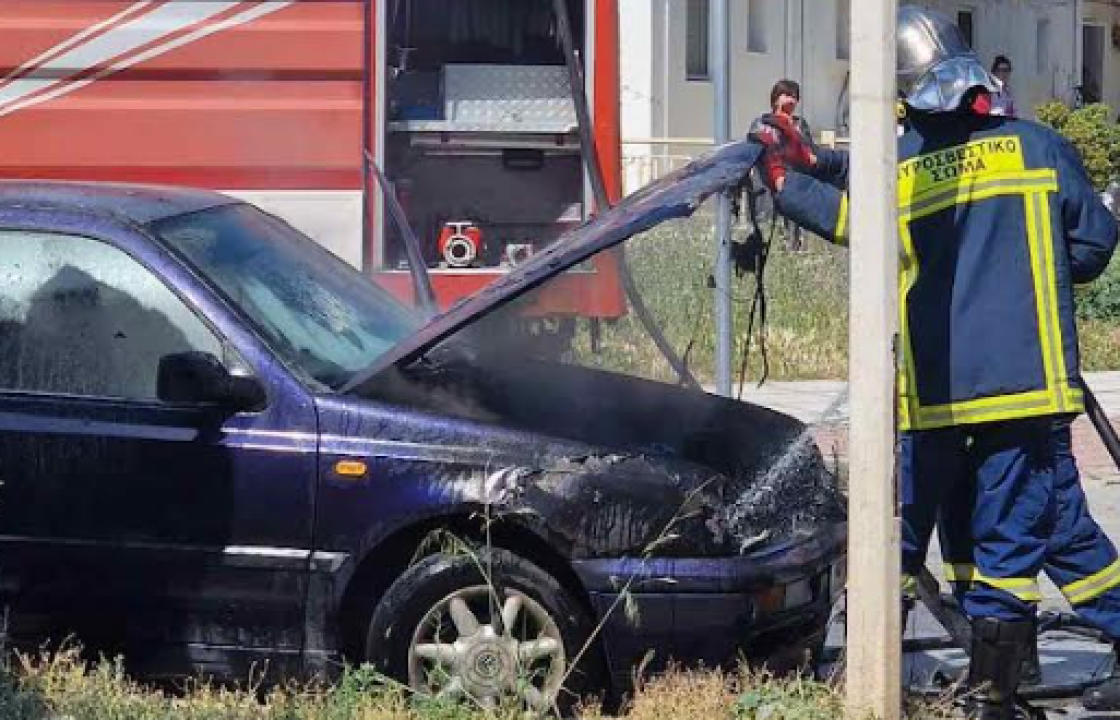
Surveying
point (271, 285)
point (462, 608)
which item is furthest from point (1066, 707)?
point (271, 285)

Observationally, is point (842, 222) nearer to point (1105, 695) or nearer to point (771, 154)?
point (771, 154)

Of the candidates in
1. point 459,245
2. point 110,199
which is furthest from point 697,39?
point 110,199

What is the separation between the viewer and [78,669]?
17.6ft

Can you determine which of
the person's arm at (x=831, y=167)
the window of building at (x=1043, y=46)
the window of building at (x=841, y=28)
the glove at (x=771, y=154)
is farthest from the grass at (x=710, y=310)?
the window of building at (x=1043, y=46)

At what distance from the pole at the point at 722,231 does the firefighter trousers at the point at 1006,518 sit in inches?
90.7

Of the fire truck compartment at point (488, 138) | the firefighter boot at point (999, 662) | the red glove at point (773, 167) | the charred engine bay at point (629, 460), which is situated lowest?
the firefighter boot at point (999, 662)

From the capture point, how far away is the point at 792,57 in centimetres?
2420

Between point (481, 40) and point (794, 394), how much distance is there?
345cm

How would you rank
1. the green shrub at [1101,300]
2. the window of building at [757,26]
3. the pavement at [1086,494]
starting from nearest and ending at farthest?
the pavement at [1086,494]
the green shrub at [1101,300]
the window of building at [757,26]

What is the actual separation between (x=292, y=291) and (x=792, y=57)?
61.8 ft

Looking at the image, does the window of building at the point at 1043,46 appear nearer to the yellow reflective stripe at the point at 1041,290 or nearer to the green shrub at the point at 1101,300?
the green shrub at the point at 1101,300

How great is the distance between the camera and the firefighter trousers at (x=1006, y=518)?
525 cm

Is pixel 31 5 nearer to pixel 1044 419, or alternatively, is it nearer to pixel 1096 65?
pixel 1044 419

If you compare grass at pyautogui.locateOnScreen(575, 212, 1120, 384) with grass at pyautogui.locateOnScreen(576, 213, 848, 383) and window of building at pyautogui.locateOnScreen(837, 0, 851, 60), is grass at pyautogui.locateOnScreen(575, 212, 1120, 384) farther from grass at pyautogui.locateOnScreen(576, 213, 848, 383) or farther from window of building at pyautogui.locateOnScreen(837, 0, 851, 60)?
window of building at pyautogui.locateOnScreen(837, 0, 851, 60)
